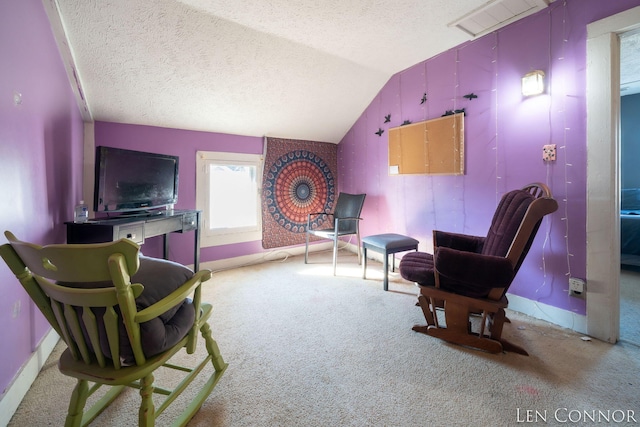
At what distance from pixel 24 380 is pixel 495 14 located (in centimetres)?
367

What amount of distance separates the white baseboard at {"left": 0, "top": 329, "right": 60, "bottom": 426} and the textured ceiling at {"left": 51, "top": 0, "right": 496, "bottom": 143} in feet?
6.56

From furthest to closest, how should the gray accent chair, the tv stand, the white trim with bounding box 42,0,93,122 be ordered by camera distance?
the gray accent chair
the tv stand
the white trim with bounding box 42,0,93,122

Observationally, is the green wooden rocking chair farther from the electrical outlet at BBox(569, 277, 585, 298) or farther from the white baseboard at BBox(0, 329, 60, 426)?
the electrical outlet at BBox(569, 277, 585, 298)

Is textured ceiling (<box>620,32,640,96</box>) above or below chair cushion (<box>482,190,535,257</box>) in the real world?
above

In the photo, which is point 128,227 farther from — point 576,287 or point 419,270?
point 576,287

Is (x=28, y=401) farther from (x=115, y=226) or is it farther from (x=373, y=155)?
(x=373, y=155)

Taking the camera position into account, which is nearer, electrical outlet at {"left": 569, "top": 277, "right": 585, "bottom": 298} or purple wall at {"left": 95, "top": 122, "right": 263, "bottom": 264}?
electrical outlet at {"left": 569, "top": 277, "right": 585, "bottom": 298}

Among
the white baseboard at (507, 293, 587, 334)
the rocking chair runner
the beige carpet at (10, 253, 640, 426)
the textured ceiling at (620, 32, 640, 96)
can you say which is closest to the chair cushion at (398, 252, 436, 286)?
the rocking chair runner

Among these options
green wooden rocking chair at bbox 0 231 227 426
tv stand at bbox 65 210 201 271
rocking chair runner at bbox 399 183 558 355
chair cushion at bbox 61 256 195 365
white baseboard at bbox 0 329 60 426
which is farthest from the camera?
tv stand at bbox 65 210 201 271

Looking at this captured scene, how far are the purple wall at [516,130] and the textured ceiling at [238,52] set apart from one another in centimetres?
34

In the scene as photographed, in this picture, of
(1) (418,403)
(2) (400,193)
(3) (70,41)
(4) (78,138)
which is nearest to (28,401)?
(1) (418,403)

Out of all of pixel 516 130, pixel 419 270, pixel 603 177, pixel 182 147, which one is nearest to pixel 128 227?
pixel 182 147

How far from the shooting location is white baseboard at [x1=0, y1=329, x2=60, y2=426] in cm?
120

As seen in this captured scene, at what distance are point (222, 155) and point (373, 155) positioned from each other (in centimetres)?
193
